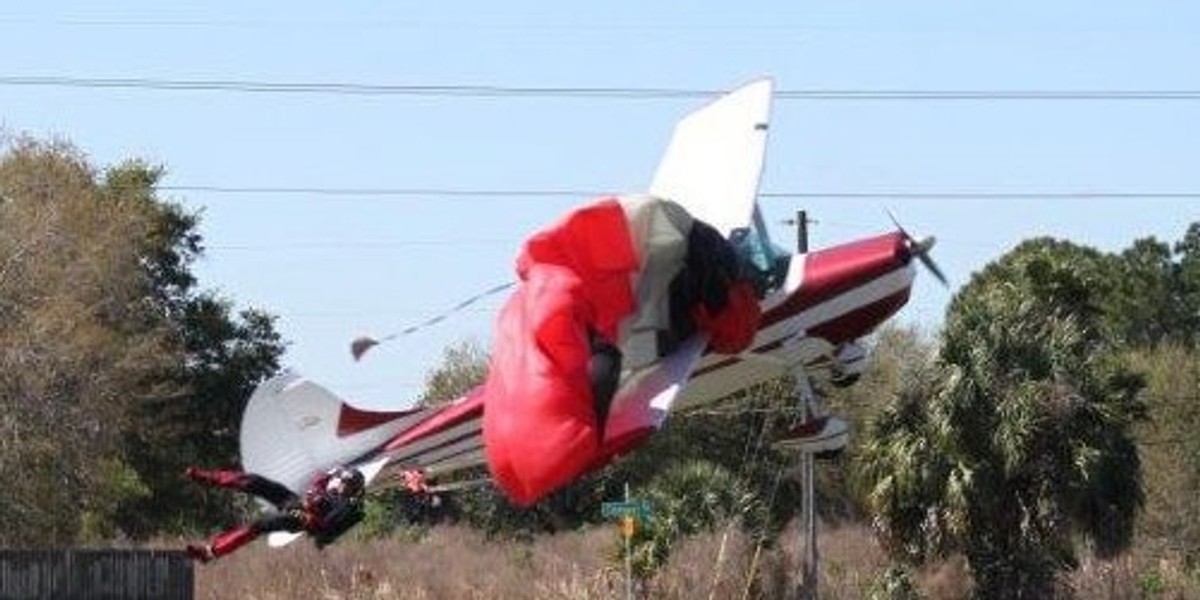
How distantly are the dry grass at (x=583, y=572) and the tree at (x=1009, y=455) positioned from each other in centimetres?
73

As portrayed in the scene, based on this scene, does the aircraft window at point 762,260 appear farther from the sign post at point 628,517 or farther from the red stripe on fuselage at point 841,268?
the sign post at point 628,517

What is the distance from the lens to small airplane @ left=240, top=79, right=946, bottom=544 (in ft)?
60.7

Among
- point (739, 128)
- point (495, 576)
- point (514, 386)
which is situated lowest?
point (495, 576)

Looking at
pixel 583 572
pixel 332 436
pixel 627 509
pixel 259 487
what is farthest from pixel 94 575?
pixel 259 487

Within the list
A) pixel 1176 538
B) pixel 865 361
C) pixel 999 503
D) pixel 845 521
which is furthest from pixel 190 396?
pixel 865 361

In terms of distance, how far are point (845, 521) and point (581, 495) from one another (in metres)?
5.47

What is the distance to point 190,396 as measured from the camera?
6269 centimetres

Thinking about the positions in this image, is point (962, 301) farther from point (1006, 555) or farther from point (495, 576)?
point (495, 576)

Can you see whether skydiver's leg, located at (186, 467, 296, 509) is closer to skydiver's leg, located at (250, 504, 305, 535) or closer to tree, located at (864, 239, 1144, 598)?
skydiver's leg, located at (250, 504, 305, 535)

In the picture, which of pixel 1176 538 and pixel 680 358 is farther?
pixel 1176 538

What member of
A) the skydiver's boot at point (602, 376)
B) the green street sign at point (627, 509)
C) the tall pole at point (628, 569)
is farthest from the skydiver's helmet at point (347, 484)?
the tall pole at point (628, 569)

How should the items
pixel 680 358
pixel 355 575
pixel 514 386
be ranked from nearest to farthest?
pixel 514 386
pixel 680 358
pixel 355 575

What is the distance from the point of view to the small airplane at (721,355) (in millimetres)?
18516

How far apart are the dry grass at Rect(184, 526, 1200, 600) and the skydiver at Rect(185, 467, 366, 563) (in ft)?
69.3
